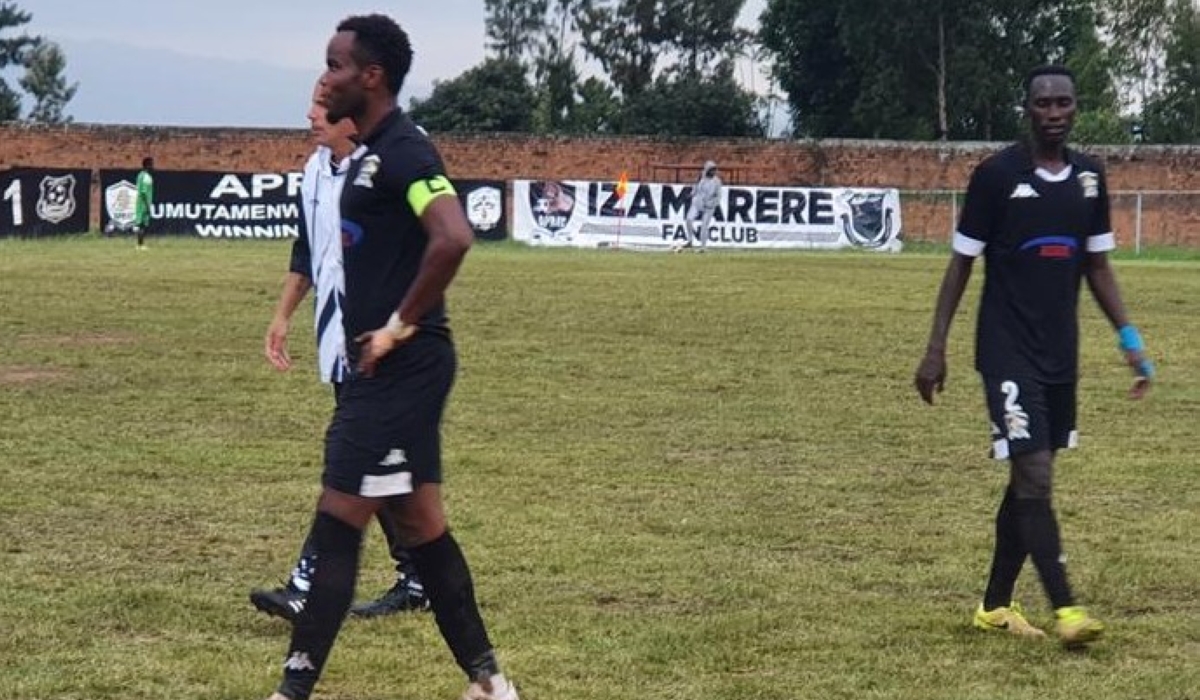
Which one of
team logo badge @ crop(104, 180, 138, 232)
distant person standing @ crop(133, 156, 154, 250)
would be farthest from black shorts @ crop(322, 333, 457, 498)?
team logo badge @ crop(104, 180, 138, 232)

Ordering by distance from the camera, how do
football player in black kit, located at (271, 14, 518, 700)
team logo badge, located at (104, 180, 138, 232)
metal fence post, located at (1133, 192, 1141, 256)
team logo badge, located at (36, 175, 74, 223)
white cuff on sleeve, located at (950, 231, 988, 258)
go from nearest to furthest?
football player in black kit, located at (271, 14, 518, 700)
white cuff on sleeve, located at (950, 231, 988, 258)
team logo badge, located at (36, 175, 74, 223)
team logo badge, located at (104, 180, 138, 232)
metal fence post, located at (1133, 192, 1141, 256)

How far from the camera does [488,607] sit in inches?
287

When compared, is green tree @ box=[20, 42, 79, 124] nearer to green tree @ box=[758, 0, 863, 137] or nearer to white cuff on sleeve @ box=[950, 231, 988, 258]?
green tree @ box=[758, 0, 863, 137]

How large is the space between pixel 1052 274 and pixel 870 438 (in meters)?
5.45

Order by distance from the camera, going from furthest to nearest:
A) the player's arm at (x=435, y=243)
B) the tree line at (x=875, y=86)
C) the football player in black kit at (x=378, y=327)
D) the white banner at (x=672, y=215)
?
the tree line at (x=875, y=86) → the white banner at (x=672, y=215) → the football player in black kit at (x=378, y=327) → the player's arm at (x=435, y=243)

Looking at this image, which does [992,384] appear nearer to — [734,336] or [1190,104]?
[734,336]

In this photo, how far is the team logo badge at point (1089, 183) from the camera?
6.87 m

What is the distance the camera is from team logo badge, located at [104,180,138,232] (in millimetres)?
40250

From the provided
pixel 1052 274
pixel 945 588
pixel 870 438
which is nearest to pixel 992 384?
pixel 1052 274

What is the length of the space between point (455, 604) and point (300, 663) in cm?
55

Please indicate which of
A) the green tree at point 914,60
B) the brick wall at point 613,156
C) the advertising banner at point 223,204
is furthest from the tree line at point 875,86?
the advertising banner at point 223,204

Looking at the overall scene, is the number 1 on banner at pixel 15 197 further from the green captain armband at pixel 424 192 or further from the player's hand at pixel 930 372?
the green captain armband at pixel 424 192

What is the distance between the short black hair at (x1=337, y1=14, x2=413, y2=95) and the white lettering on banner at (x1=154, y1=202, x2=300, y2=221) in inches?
1403

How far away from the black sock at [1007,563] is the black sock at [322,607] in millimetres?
2671
